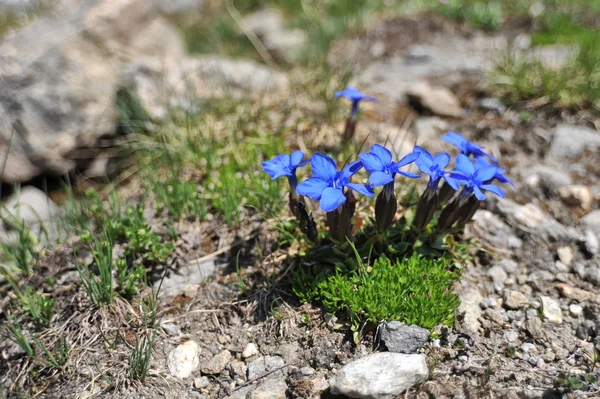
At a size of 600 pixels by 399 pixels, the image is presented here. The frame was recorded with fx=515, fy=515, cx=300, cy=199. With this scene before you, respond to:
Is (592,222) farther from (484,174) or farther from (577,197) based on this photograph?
(484,174)

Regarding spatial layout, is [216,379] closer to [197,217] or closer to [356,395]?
[356,395]

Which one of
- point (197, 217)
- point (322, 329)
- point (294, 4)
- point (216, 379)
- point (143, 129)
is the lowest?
point (216, 379)


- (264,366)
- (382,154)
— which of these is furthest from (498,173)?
(264,366)

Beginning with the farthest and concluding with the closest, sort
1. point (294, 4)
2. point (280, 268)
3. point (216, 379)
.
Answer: point (294, 4)
point (280, 268)
point (216, 379)

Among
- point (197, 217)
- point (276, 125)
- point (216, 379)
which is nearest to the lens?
point (216, 379)

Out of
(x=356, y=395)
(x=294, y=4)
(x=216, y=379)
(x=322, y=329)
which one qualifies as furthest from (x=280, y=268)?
(x=294, y=4)

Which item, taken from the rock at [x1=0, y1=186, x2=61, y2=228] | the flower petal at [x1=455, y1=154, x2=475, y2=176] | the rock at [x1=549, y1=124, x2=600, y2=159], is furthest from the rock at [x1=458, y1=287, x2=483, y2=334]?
the rock at [x1=0, y1=186, x2=61, y2=228]
